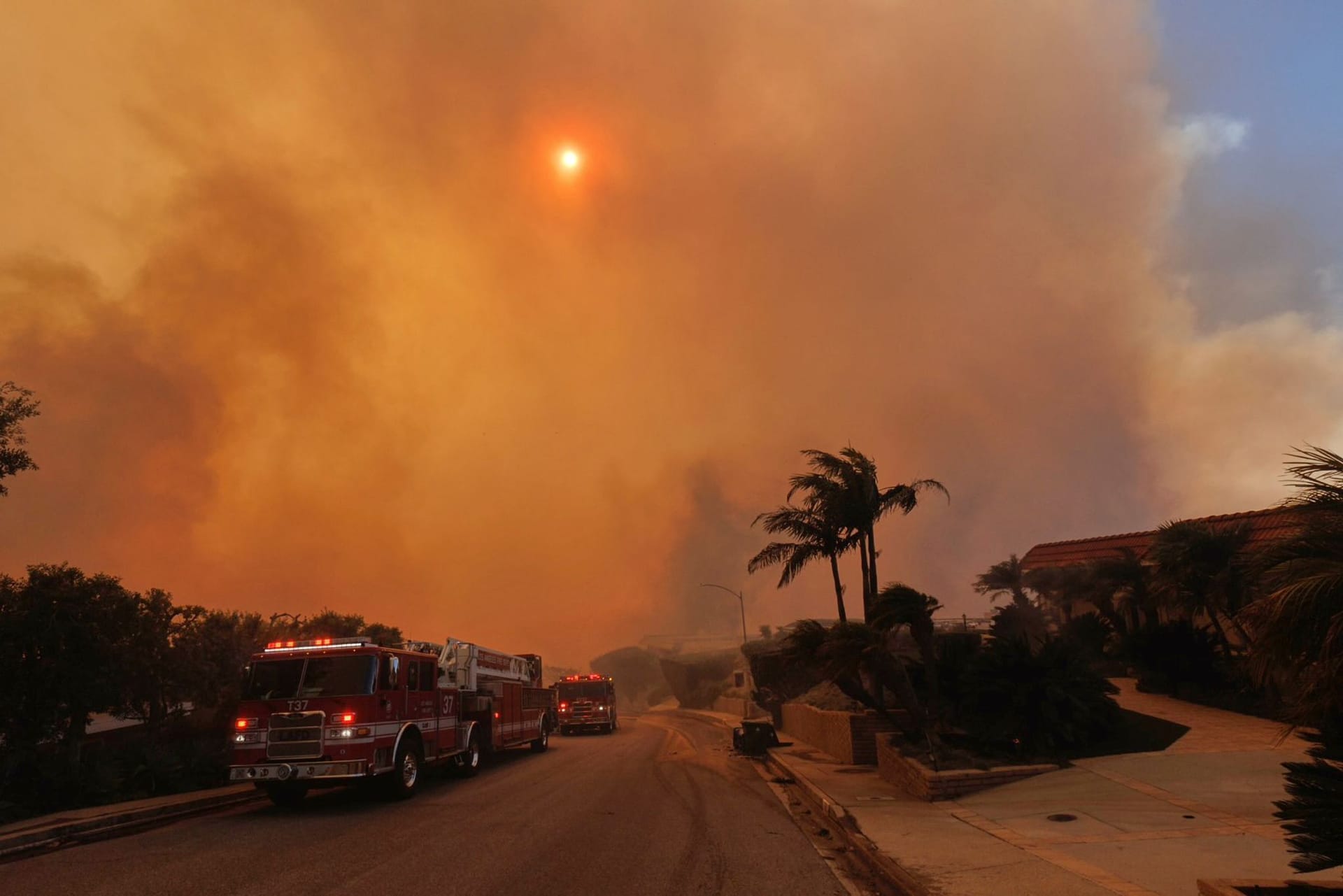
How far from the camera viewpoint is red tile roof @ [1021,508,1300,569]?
25.0 m

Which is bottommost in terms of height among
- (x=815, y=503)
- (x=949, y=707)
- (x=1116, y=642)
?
(x=949, y=707)

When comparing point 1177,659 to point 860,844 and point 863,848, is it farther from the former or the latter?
point 863,848

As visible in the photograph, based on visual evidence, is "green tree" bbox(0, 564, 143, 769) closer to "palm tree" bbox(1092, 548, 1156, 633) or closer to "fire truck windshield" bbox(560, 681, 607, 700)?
"fire truck windshield" bbox(560, 681, 607, 700)

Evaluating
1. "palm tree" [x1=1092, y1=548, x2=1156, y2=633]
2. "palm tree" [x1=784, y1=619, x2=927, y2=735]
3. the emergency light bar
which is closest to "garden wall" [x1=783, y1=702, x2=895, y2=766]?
"palm tree" [x1=784, y1=619, x2=927, y2=735]

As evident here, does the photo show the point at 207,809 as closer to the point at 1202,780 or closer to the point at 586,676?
the point at 1202,780

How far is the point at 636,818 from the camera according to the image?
1339 centimetres

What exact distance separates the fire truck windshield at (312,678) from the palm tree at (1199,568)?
21248mm

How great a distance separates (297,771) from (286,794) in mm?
1526

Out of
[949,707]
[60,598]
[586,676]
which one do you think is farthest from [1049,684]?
[586,676]

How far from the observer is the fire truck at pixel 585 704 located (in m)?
41.7

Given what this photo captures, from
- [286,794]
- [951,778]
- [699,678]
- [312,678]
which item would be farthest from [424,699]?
[699,678]

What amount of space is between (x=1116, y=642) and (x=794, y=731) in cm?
1219

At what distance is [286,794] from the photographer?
52.4 feet

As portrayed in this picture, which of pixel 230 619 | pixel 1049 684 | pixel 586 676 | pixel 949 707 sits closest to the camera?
pixel 1049 684
